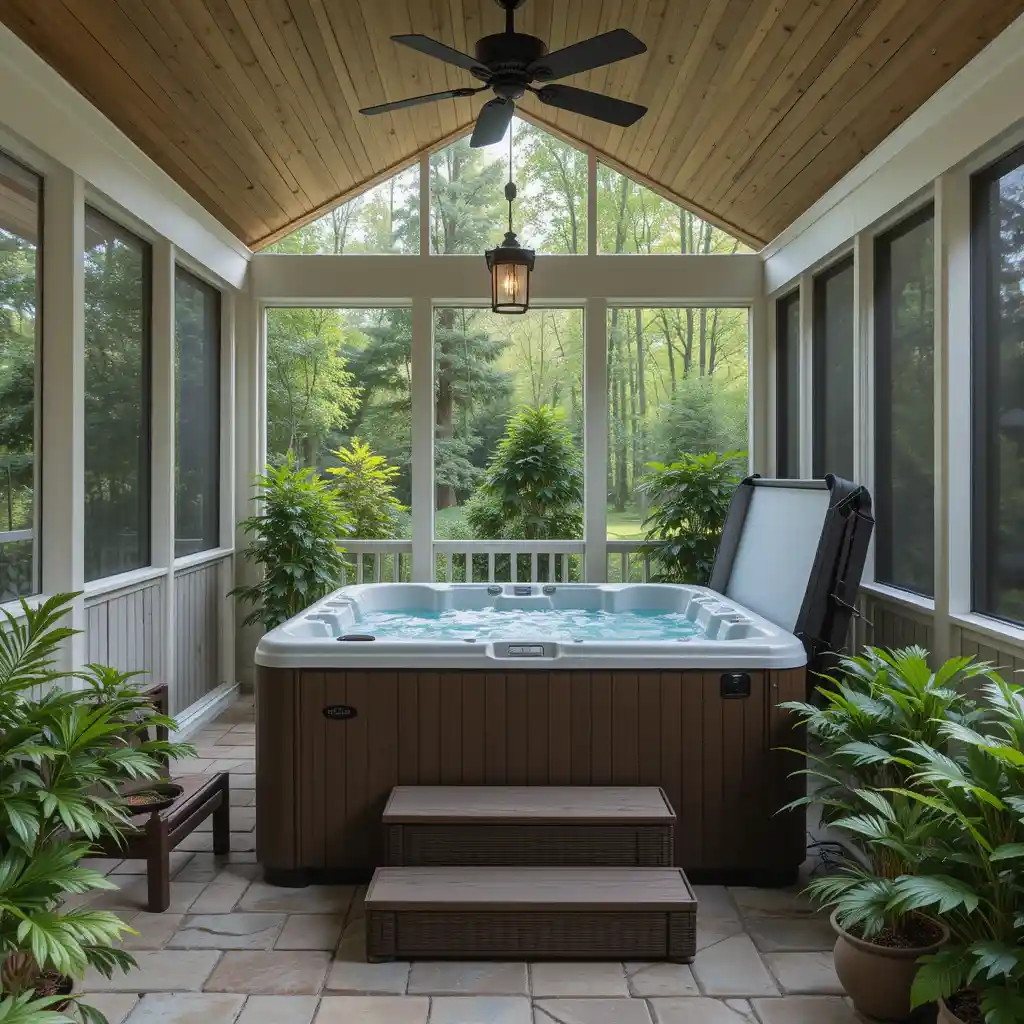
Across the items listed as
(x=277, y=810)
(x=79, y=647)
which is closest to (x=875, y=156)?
(x=277, y=810)

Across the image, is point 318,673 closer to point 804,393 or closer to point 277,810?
point 277,810

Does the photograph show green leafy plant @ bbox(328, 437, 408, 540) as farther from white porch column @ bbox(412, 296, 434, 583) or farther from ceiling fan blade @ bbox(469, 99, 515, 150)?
ceiling fan blade @ bbox(469, 99, 515, 150)

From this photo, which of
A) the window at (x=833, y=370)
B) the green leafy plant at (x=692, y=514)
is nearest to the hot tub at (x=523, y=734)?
the window at (x=833, y=370)

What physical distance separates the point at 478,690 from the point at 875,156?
271cm

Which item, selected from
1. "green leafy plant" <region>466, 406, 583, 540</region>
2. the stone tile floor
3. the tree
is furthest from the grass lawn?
the stone tile floor

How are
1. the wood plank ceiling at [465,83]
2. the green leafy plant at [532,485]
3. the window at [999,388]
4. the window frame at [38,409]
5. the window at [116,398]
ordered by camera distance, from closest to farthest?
the window at [999,388] < the wood plank ceiling at [465,83] < the window frame at [38,409] < the window at [116,398] < the green leafy plant at [532,485]

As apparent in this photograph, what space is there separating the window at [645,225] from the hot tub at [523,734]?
332 cm

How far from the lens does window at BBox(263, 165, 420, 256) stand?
223 inches

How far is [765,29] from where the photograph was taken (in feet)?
11.7

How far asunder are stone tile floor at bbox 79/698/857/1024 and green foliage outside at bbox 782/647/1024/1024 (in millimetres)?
242

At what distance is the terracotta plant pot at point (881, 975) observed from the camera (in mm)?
2154

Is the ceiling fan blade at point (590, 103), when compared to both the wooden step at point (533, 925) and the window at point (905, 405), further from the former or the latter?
the wooden step at point (533, 925)

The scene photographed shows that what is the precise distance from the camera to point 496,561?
18.9 feet

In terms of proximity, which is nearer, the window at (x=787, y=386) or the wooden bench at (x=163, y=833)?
the wooden bench at (x=163, y=833)
